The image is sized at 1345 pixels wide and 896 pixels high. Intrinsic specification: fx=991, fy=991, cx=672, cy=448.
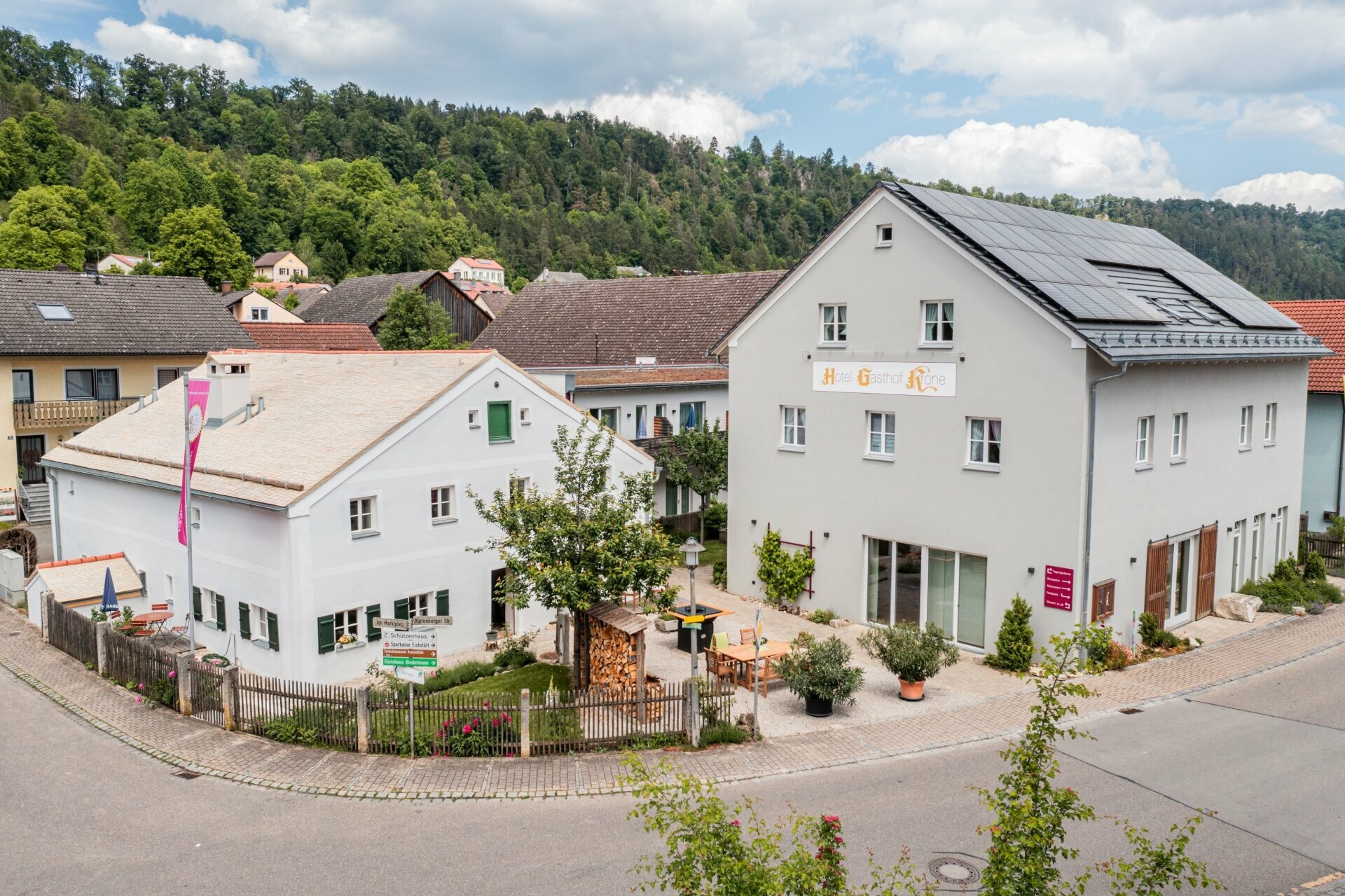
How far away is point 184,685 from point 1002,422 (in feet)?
54.2

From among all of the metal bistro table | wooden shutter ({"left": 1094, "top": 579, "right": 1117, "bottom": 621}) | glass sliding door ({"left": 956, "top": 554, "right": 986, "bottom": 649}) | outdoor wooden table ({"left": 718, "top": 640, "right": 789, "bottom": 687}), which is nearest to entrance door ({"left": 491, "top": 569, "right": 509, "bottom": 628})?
the metal bistro table

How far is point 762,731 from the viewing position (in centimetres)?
1686

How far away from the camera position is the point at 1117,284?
76.6 feet

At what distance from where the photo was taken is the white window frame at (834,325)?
23578mm

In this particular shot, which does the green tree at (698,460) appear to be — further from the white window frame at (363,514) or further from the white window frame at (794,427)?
the white window frame at (363,514)

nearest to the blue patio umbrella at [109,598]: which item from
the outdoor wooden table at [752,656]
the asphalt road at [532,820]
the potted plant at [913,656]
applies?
the asphalt road at [532,820]

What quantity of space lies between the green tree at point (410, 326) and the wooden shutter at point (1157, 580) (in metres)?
39.9

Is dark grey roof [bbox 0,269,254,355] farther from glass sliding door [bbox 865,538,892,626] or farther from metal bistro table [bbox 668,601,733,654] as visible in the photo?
glass sliding door [bbox 865,538,892,626]

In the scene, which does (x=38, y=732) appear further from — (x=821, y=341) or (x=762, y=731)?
(x=821, y=341)

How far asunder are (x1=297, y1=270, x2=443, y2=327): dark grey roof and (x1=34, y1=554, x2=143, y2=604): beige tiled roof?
43684mm

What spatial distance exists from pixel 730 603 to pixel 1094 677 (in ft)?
29.1

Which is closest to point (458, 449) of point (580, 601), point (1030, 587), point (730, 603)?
point (580, 601)

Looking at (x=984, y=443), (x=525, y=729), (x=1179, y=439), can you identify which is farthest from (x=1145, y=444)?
(x=525, y=729)

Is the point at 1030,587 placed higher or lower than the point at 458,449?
lower
